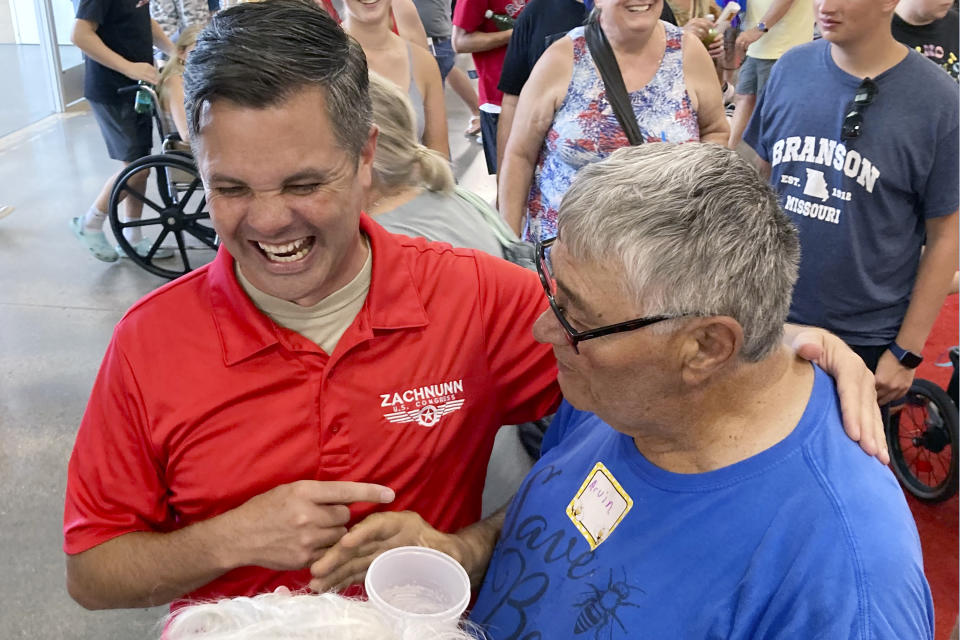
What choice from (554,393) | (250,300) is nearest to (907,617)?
(554,393)

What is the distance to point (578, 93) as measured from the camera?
113 inches

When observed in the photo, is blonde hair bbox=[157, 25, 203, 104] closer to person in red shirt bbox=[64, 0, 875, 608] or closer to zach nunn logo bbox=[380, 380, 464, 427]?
person in red shirt bbox=[64, 0, 875, 608]

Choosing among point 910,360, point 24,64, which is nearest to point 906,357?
point 910,360

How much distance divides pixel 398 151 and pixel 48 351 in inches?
128

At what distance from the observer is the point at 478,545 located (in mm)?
1595

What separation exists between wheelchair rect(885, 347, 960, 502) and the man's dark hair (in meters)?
2.96

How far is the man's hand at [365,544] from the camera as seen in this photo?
1.35 meters

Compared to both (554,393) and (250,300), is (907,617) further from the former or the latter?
(250,300)

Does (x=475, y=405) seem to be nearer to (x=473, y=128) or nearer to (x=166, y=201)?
(x=166, y=201)

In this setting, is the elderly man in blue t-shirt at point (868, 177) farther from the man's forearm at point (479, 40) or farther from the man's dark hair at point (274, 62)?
the man's forearm at point (479, 40)

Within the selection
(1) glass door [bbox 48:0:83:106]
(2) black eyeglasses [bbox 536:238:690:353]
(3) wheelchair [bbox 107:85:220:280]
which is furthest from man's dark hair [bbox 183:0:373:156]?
(1) glass door [bbox 48:0:83:106]

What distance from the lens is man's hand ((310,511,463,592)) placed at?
135cm

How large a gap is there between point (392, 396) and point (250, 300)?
299mm

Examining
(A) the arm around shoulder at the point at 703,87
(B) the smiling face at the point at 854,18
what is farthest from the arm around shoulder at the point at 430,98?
(B) the smiling face at the point at 854,18
